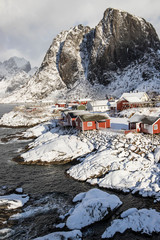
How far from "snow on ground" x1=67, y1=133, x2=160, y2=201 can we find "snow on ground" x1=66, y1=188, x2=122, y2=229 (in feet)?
11.6

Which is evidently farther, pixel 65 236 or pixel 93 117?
pixel 93 117

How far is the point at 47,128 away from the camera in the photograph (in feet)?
169

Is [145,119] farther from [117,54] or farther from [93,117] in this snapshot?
[117,54]

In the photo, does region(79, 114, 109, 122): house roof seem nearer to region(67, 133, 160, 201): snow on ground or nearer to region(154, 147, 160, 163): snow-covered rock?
region(67, 133, 160, 201): snow on ground

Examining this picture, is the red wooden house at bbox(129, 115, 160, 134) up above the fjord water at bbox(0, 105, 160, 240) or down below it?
above

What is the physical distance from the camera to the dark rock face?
173m

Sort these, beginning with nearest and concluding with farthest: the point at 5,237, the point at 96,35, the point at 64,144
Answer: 1. the point at 5,237
2. the point at 64,144
3. the point at 96,35

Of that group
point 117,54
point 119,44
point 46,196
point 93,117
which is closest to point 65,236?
point 46,196

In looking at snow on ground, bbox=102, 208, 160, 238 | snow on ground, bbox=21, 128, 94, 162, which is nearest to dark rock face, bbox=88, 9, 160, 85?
snow on ground, bbox=21, 128, 94, 162

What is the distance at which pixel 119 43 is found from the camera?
179 meters

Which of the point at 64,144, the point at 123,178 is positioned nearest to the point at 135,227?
the point at 123,178

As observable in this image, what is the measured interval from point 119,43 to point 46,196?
18458 centimetres

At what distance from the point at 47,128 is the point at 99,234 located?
3913 centimetres

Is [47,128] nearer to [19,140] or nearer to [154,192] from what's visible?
[19,140]
